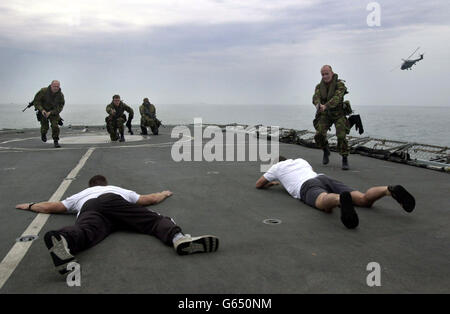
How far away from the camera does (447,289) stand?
9.58ft

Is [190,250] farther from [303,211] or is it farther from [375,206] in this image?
[375,206]

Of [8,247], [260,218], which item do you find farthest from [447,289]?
[8,247]

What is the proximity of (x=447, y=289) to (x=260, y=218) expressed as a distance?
2353mm

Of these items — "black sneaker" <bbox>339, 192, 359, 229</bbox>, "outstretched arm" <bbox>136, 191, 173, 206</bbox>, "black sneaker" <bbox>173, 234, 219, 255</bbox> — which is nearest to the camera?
"black sneaker" <bbox>173, 234, 219, 255</bbox>

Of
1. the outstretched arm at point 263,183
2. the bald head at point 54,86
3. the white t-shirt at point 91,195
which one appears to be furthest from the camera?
the bald head at point 54,86

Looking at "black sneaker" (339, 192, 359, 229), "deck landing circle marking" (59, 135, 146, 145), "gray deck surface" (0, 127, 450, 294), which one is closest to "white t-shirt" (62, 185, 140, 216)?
"gray deck surface" (0, 127, 450, 294)

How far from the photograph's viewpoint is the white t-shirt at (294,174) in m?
5.77

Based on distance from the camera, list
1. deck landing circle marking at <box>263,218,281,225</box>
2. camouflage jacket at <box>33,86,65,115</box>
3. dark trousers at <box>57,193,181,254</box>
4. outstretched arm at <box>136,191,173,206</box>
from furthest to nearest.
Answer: camouflage jacket at <box>33,86,65,115</box> → outstretched arm at <box>136,191,173,206</box> → deck landing circle marking at <box>263,218,281,225</box> → dark trousers at <box>57,193,181,254</box>

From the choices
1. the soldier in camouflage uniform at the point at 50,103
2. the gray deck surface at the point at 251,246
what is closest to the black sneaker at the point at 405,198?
the gray deck surface at the point at 251,246

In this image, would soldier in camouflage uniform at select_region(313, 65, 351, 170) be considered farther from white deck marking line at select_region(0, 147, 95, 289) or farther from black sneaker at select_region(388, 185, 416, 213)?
white deck marking line at select_region(0, 147, 95, 289)

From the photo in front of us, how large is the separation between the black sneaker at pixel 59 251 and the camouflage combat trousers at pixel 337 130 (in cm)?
699

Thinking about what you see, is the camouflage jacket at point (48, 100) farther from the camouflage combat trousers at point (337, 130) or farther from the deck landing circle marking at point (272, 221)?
the deck landing circle marking at point (272, 221)

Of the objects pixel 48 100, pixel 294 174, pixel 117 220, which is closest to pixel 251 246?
pixel 117 220

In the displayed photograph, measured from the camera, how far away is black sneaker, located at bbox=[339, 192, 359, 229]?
428 centimetres
